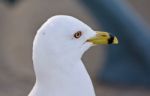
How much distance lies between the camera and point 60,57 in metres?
2.73

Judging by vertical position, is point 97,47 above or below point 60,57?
below

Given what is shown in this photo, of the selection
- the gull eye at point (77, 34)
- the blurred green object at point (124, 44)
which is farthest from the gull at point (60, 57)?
the blurred green object at point (124, 44)

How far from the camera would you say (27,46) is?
6.56 meters

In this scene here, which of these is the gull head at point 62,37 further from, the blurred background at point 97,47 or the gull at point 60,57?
the blurred background at point 97,47

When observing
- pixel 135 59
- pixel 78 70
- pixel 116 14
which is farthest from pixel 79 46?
pixel 135 59

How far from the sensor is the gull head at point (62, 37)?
2688 mm

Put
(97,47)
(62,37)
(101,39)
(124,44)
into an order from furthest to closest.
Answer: (97,47)
(124,44)
(101,39)
(62,37)

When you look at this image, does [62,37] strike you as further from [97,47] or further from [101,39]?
[97,47]

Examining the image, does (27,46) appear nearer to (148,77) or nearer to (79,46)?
(148,77)

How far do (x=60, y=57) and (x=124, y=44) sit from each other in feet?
11.3

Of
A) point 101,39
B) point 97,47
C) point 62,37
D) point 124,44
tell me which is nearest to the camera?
point 62,37

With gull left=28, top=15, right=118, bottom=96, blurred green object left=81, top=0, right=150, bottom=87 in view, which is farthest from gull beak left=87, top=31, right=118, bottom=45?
blurred green object left=81, top=0, right=150, bottom=87

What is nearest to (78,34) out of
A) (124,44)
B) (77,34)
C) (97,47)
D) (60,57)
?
(77,34)

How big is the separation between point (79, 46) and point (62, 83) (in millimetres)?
177
